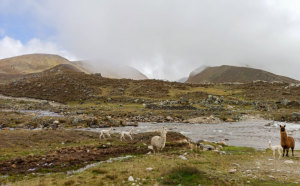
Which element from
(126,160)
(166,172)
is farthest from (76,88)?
(166,172)

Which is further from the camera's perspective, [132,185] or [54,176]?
[54,176]

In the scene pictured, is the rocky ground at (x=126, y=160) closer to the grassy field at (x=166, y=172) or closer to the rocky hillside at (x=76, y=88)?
the grassy field at (x=166, y=172)

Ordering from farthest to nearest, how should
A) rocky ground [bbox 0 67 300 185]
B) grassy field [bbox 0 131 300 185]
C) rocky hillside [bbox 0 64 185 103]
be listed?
1. rocky hillside [bbox 0 64 185 103]
2. rocky ground [bbox 0 67 300 185]
3. grassy field [bbox 0 131 300 185]

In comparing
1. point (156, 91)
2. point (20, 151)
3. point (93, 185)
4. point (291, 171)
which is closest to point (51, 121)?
point (20, 151)

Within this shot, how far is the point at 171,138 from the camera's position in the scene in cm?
2502

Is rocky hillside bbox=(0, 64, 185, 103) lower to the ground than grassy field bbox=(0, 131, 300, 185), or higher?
higher

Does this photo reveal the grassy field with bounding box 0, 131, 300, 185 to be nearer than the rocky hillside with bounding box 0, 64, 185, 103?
Yes

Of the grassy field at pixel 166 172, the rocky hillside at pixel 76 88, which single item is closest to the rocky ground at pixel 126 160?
the grassy field at pixel 166 172

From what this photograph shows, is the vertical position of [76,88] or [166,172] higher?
[76,88]

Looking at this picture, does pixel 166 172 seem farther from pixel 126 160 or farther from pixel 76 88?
pixel 76 88

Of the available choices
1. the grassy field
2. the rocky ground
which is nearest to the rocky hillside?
the rocky ground

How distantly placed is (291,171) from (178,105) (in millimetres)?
51476

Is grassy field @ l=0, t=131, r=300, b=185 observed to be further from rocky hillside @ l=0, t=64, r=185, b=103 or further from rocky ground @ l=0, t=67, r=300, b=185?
rocky hillside @ l=0, t=64, r=185, b=103

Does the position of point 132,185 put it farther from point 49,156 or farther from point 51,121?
point 51,121
